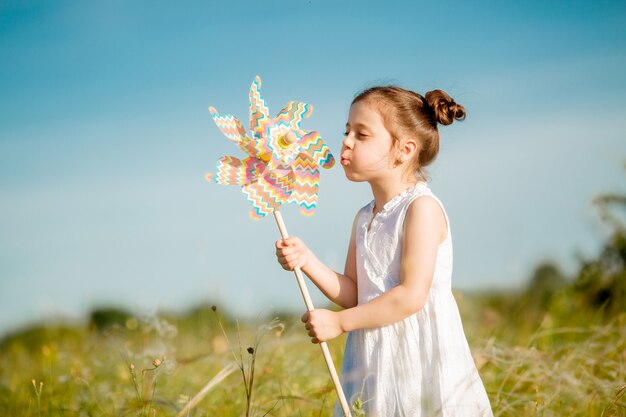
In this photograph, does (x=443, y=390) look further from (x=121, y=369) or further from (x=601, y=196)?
(x=601, y=196)

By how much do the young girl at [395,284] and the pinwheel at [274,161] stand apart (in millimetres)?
120

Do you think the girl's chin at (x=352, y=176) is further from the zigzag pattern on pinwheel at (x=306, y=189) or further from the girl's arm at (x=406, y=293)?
the girl's arm at (x=406, y=293)

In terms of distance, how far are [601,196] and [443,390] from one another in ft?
11.5

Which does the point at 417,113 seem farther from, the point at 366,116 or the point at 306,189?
the point at 306,189

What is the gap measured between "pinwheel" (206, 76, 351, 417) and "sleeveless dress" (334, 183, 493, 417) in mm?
264

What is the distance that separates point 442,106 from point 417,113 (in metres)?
0.11

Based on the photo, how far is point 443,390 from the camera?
2371mm

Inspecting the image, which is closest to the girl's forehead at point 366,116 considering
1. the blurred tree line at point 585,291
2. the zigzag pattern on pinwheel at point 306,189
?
the zigzag pattern on pinwheel at point 306,189

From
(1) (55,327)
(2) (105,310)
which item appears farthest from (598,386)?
(2) (105,310)

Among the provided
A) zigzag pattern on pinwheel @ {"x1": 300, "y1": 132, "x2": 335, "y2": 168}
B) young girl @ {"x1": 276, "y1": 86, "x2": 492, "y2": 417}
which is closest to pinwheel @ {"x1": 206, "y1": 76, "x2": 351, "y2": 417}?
zigzag pattern on pinwheel @ {"x1": 300, "y1": 132, "x2": 335, "y2": 168}

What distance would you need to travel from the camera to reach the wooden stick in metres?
2.30

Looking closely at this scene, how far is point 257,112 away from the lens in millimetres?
2496

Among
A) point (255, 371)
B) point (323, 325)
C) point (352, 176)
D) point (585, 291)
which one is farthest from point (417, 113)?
point (585, 291)

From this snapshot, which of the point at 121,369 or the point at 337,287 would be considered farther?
the point at 121,369
